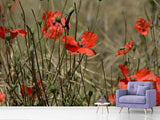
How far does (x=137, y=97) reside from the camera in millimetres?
1678

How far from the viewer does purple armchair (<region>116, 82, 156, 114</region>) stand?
1602 millimetres

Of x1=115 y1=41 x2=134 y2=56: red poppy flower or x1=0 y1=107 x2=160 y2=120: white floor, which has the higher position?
x1=115 y1=41 x2=134 y2=56: red poppy flower

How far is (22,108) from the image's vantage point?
1.50m

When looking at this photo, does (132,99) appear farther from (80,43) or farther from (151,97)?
(80,43)

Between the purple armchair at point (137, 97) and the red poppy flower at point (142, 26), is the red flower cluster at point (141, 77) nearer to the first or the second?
the purple armchair at point (137, 97)

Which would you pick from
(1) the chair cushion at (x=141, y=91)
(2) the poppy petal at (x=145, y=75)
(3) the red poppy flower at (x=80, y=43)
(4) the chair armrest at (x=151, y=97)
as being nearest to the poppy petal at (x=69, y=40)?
(3) the red poppy flower at (x=80, y=43)

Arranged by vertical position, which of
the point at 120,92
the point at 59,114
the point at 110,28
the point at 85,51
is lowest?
the point at 59,114

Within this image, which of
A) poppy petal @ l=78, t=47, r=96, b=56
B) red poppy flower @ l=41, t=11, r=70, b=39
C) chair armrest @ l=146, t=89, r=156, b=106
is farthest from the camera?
chair armrest @ l=146, t=89, r=156, b=106

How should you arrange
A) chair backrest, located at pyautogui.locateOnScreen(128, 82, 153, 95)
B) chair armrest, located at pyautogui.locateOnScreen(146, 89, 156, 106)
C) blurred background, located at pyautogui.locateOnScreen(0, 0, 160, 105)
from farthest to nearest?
1. blurred background, located at pyautogui.locateOnScreen(0, 0, 160, 105)
2. chair backrest, located at pyautogui.locateOnScreen(128, 82, 153, 95)
3. chair armrest, located at pyautogui.locateOnScreen(146, 89, 156, 106)

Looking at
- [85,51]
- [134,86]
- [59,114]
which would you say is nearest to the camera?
[85,51]

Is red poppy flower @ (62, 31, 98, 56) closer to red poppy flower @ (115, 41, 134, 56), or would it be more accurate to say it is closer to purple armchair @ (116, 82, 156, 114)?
red poppy flower @ (115, 41, 134, 56)

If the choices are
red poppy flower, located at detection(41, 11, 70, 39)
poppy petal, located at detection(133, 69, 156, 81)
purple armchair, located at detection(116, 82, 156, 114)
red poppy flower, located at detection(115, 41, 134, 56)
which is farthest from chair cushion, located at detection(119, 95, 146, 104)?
red poppy flower, located at detection(41, 11, 70, 39)

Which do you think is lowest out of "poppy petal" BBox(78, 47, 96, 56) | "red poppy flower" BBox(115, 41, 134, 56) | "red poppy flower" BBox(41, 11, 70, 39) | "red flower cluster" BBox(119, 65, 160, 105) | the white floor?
the white floor

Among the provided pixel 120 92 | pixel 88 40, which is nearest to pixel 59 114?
pixel 120 92
